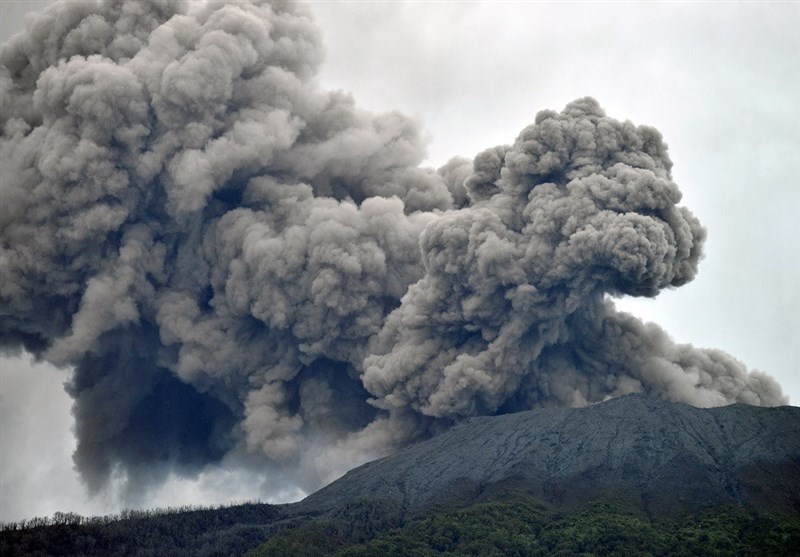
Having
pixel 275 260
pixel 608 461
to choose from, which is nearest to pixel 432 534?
pixel 608 461

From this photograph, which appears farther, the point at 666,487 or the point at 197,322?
the point at 197,322

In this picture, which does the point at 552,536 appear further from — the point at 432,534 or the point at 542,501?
the point at 432,534

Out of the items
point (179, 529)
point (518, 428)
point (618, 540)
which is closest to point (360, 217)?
point (518, 428)

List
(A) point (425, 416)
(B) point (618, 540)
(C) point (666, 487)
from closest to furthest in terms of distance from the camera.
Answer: (B) point (618, 540) → (C) point (666, 487) → (A) point (425, 416)

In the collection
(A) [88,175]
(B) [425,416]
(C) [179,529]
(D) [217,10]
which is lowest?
(C) [179,529]

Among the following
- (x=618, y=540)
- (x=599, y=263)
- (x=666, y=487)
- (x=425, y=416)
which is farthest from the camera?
(x=425, y=416)

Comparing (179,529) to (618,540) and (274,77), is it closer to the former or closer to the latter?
(618,540)
